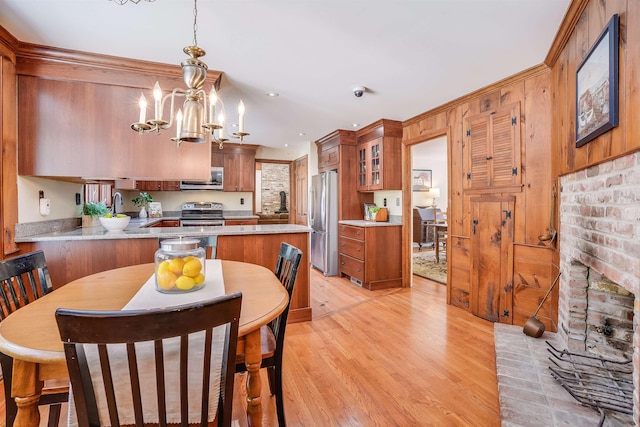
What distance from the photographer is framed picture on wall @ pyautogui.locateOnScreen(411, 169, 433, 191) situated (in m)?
8.15

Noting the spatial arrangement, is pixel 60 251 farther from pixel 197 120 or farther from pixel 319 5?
pixel 319 5

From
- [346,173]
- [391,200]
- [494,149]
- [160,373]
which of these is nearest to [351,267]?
[391,200]

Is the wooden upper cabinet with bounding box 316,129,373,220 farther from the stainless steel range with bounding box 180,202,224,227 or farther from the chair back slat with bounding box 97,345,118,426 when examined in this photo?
the chair back slat with bounding box 97,345,118,426

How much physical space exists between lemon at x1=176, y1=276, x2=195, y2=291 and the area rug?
398cm

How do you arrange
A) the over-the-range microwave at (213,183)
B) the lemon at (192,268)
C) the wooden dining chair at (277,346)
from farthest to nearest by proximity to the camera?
the over-the-range microwave at (213,183), the wooden dining chair at (277,346), the lemon at (192,268)

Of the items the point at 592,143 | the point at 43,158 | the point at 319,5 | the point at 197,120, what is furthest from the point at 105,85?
the point at 592,143

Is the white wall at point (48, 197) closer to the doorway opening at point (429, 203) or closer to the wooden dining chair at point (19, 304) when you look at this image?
the wooden dining chair at point (19, 304)

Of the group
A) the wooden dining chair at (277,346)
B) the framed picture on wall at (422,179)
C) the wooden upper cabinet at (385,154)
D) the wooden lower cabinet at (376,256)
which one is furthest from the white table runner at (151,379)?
the framed picture on wall at (422,179)

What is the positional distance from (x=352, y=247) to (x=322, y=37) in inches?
119

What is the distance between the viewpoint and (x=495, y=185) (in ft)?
9.86

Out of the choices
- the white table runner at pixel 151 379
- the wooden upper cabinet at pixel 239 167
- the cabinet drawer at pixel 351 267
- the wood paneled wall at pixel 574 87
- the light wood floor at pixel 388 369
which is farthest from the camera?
the wooden upper cabinet at pixel 239 167

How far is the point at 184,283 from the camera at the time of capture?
134 cm

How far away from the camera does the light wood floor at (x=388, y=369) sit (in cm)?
173

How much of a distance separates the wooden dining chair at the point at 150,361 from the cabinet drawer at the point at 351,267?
344 cm
